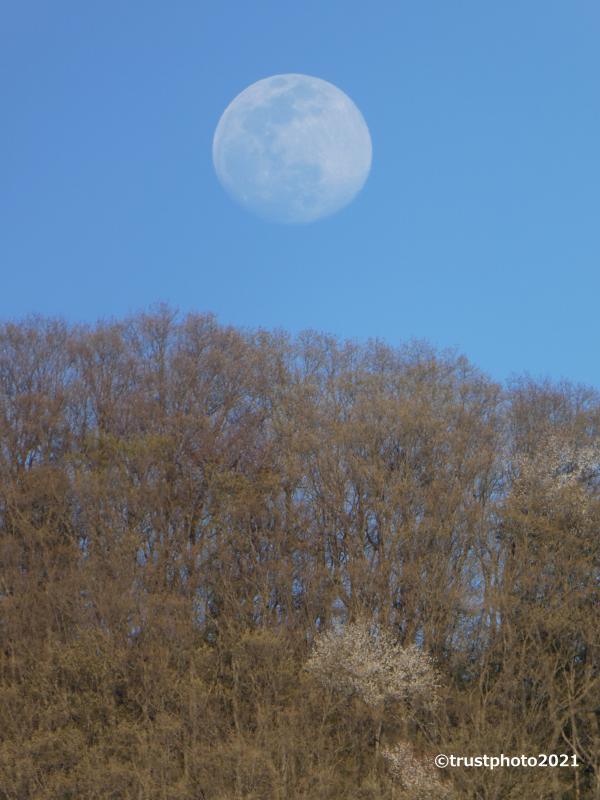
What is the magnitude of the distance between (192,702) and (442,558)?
10957 mm

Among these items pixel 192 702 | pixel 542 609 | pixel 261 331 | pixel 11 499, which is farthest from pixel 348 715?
pixel 261 331

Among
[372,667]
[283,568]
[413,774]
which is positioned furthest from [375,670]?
[283,568]

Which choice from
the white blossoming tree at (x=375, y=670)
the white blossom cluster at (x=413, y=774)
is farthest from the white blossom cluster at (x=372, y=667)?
the white blossom cluster at (x=413, y=774)

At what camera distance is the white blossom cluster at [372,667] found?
123ft

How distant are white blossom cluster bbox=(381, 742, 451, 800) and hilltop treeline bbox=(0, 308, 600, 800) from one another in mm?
94

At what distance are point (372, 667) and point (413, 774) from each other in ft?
15.0

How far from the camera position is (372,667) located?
37.6 meters

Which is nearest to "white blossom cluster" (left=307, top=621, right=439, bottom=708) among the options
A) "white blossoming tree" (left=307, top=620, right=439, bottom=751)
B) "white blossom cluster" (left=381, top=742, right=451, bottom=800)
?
"white blossoming tree" (left=307, top=620, right=439, bottom=751)

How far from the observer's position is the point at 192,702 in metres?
36.9

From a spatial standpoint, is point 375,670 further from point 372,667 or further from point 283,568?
point 283,568

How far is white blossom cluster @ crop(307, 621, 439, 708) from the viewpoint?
37344 mm

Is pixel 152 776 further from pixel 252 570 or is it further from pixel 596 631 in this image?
pixel 596 631

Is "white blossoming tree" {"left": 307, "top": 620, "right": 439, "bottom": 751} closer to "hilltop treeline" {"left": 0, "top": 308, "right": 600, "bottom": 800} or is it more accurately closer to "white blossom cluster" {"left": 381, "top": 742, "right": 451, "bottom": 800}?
"hilltop treeline" {"left": 0, "top": 308, "right": 600, "bottom": 800}

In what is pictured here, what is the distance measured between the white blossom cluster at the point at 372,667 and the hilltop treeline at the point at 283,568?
0.38ft
